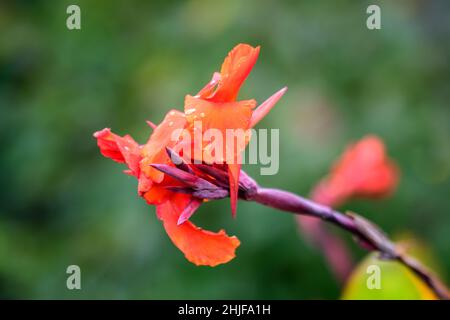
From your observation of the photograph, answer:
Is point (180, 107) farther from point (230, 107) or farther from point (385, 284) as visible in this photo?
point (230, 107)

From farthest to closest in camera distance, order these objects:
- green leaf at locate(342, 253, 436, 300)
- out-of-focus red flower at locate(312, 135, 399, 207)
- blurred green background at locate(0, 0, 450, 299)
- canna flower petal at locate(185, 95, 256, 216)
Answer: blurred green background at locate(0, 0, 450, 299), out-of-focus red flower at locate(312, 135, 399, 207), green leaf at locate(342, 253, 436, 300), canna flower petal at locate(185, 95, 256, 216)

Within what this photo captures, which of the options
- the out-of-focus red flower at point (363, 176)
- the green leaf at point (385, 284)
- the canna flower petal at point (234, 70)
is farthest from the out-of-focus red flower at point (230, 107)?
the out-of-focus red flower at point (363, 176)

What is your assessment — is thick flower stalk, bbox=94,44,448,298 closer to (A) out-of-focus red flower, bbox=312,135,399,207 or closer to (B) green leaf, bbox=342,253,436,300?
(B) green leaf, bbox=342,253,436,300

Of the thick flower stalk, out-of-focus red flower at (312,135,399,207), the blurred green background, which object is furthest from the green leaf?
the blurred green background

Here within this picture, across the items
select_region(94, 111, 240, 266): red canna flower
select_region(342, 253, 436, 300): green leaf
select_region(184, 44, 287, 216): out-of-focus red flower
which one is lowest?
select_region(342, 253, 436, 300): green leaf

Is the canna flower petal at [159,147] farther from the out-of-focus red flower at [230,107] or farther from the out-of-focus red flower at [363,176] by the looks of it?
the out-of-focus red flower at [363,176]

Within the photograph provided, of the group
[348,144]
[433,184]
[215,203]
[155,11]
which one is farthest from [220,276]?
[155,11]
